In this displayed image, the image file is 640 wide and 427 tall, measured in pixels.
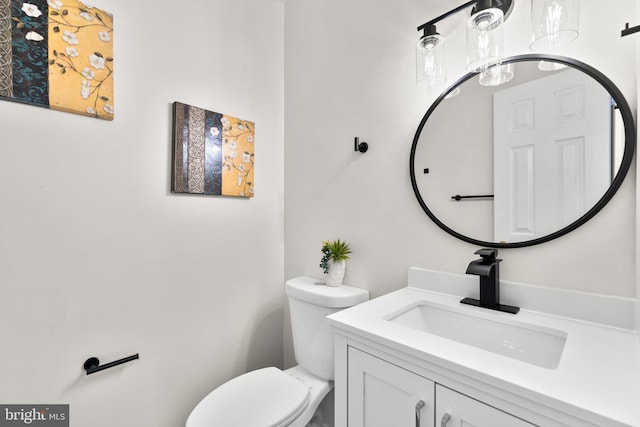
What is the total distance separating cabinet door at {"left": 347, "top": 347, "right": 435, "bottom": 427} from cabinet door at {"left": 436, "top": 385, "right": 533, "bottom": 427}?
0.02 m

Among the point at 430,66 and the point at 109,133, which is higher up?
the point at 430,66

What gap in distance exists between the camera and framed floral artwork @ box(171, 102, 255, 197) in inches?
52.5

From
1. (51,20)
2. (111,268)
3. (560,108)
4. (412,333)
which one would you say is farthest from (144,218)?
(560,108)

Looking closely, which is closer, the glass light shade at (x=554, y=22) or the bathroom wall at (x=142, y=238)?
the glass light shade at (x=554, y=22)

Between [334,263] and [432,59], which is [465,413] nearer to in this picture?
[334,263]

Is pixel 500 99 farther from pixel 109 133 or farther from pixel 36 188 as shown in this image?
pixel 36 188

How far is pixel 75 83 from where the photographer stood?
3.51 feet

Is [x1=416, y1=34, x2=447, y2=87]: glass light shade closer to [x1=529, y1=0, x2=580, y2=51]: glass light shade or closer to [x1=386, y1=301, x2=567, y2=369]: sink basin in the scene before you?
[x1=529, y1=0, x2=580, y2=51]: glass light shade

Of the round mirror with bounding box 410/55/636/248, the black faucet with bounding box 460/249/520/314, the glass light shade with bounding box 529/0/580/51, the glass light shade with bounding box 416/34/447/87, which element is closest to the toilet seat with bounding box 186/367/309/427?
the black faucet with bounding box 460/249/520/314

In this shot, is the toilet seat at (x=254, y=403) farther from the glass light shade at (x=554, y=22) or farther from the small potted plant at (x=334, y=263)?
the glass light shade at (x=554, y=22)

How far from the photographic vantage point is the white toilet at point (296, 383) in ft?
3.46

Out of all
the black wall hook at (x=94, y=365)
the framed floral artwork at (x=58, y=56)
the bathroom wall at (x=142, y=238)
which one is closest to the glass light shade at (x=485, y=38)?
the bathroom wall at (x=142, y=238)

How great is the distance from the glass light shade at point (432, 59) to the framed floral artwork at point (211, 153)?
93cm

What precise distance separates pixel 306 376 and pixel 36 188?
129 cm
